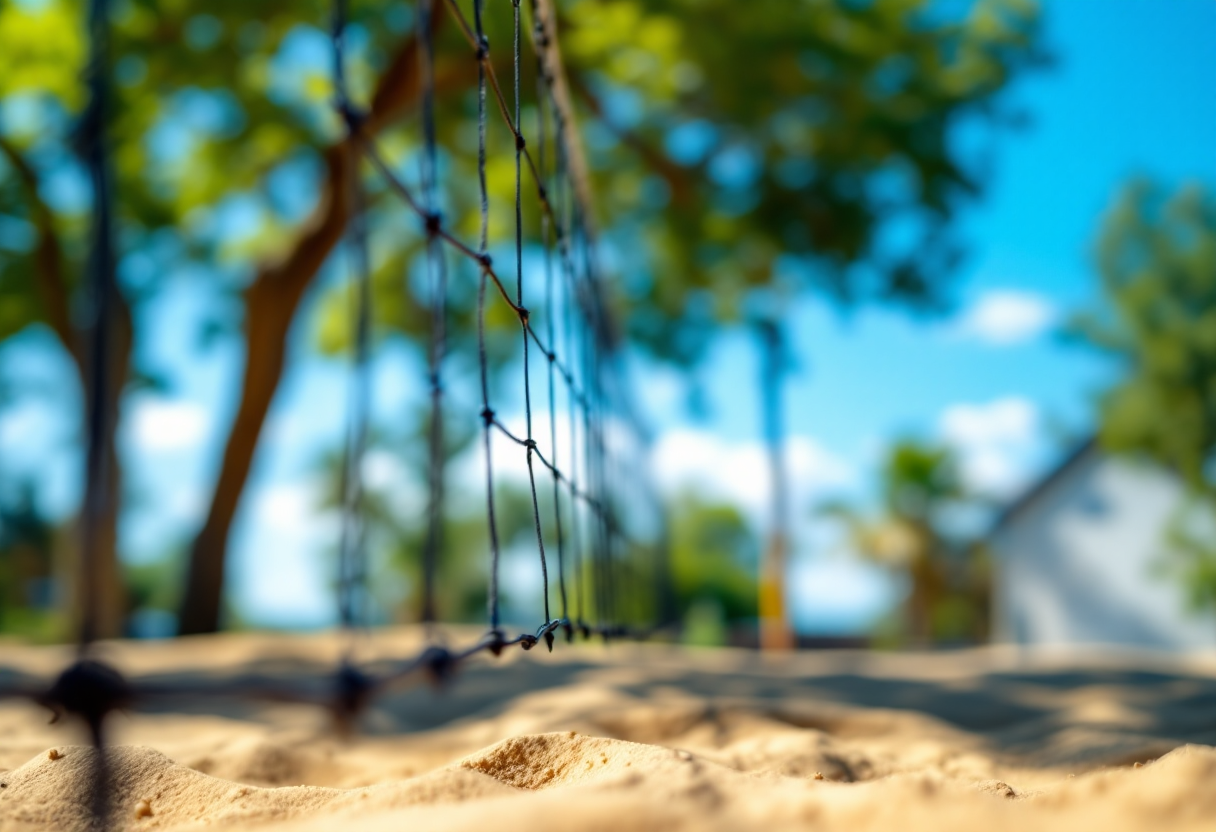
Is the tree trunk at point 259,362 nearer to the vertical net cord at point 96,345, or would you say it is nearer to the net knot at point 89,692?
the vertical net cord at point 96,345

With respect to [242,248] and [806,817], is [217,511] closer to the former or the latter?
[242,248]

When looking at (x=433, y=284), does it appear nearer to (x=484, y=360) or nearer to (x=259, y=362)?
(x=484, y=360)

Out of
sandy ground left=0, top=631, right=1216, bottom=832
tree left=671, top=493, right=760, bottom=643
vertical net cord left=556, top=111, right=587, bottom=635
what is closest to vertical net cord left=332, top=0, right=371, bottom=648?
sandy ground left=0, top=631, right=1216, bottom=832

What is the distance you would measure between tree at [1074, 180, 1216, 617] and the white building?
0.76m

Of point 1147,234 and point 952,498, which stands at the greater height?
point 1147,234

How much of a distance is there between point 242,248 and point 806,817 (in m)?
11.6

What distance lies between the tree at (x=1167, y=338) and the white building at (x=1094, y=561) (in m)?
0.76

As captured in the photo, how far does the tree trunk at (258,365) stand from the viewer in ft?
26.5

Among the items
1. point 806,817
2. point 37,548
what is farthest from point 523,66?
point 37,548

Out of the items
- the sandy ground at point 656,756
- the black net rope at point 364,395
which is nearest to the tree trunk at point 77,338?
the sandy ground at point 656,756

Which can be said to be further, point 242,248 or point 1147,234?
point 1147,234

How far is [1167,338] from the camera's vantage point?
1421 centimetres

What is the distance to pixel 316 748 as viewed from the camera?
214 centimetres

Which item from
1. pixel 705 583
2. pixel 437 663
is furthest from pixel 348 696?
pixel 705 583
